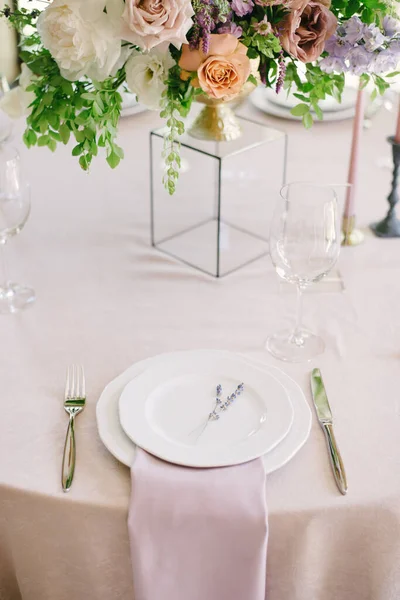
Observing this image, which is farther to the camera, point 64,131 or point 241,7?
point 64,131

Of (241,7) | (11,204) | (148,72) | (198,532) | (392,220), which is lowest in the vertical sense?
(198,532)

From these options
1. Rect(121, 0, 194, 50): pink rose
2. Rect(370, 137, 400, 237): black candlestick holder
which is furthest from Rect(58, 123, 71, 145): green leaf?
Rect(370, 137, 400, 237): black candlestick holder

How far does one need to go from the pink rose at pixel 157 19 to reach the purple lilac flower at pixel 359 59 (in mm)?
305

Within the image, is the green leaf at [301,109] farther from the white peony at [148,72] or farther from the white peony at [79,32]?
the white peony at [79,32]

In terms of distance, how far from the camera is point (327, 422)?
111cm

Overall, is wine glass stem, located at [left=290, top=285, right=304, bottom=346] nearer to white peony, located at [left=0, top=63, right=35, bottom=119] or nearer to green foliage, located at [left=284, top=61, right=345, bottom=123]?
green foliage, located at [left=284, top=61, right=345, bottom=123]

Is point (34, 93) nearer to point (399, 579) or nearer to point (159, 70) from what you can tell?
point (159, 70)

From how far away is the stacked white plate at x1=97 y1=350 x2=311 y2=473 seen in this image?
1.03m

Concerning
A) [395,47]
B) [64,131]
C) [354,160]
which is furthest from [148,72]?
[354,160]

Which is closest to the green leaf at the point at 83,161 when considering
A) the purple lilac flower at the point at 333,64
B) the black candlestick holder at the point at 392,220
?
the purple lilac flower at the point at 333,64

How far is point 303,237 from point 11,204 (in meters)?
0.53

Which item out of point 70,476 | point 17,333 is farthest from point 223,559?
point 17,333

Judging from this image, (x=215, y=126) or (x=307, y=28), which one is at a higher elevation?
(x=307, y=28)

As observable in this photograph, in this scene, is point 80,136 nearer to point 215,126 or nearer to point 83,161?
point 83,161
